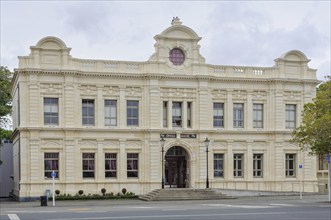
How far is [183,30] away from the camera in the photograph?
176 ft

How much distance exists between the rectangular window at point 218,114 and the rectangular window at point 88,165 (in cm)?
1134

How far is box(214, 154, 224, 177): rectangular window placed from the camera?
5447 centimetres

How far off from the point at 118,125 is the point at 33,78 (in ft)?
26.2

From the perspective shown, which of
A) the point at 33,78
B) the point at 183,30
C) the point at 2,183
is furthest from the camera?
the point at 2,183

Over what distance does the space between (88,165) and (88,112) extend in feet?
14.3

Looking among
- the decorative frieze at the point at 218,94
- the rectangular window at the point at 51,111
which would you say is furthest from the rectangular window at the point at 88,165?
the decorative frieze at the point at 218,94

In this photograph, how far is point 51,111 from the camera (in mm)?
50562

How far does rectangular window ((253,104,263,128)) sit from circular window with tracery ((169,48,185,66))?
7933mm

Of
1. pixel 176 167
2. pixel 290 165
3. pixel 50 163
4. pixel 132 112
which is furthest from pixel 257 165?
pixel 50 163

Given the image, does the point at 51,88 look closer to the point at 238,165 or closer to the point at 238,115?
the point at 238,115

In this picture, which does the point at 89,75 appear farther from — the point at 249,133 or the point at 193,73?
the point at 249,133

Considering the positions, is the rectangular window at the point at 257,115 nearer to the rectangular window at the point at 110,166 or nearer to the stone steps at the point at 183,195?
the stone steps at the point at 183,195

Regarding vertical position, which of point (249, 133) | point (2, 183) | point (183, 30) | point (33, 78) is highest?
point (183, 30)

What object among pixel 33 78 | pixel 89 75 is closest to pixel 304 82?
pixel 89 75
